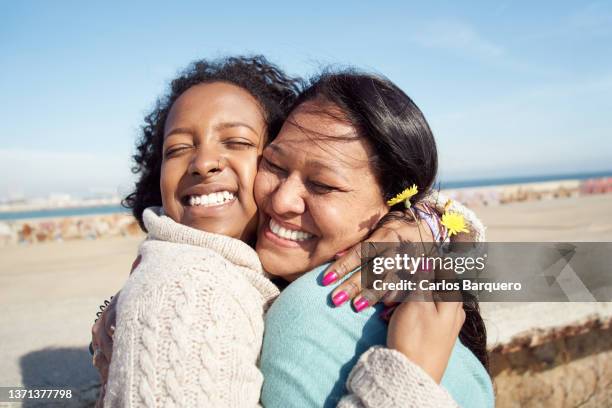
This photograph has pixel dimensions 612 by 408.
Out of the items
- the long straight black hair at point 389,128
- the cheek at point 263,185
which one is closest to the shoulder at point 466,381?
the long straight black hair at point 389,128

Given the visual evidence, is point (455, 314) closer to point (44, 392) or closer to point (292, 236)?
point (292, 236)

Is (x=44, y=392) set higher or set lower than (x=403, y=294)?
lower

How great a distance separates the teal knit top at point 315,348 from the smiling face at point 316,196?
317mm

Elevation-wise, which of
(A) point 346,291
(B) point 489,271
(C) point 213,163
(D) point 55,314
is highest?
(C) point 213,163

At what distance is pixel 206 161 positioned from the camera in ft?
7.11

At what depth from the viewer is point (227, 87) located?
2.48 meters

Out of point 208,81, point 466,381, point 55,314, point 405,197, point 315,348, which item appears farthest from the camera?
point 55,314

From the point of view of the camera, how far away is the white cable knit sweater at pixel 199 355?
52.6 inches

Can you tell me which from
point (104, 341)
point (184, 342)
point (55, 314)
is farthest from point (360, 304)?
point (55, 314)

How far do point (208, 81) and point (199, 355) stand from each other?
1.69 m

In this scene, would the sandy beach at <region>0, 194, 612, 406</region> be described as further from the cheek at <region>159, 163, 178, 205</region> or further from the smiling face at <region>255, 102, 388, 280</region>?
the smiling face at <region>255, 102, 388, 280</region>

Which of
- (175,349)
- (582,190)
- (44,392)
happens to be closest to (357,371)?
(175,349)

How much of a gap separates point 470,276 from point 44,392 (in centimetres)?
198

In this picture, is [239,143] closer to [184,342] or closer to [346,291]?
[346,291]
